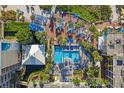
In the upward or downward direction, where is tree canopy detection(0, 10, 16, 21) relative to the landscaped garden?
upward

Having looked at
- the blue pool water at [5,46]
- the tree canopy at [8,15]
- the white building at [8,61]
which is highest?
the tree canopy at [8,15]

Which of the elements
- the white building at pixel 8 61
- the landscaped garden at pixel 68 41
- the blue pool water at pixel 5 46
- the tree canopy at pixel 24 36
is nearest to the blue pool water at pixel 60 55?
the landscaped garden at pixel 68 41

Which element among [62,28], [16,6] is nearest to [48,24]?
[62,28]

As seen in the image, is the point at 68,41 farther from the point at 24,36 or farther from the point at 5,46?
the point at 5,46

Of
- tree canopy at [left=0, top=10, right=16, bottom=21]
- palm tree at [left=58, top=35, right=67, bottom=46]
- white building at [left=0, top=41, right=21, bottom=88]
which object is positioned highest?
tree canopy at [left=0, top=10, right=16, bottom=21]

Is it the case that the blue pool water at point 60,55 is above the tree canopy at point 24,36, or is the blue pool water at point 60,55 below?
below

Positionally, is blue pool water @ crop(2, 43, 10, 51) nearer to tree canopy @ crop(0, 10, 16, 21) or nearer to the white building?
the white building

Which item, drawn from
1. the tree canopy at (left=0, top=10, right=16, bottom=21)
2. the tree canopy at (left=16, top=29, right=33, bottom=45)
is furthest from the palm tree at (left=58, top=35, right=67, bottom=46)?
the tree canopy at (left=0, top=10, right=16, bottom=21)

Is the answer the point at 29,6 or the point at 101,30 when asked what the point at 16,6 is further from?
the point at 101,30

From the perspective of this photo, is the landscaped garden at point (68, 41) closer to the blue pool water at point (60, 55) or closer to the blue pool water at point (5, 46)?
the blue pool water at point (60, 55)
